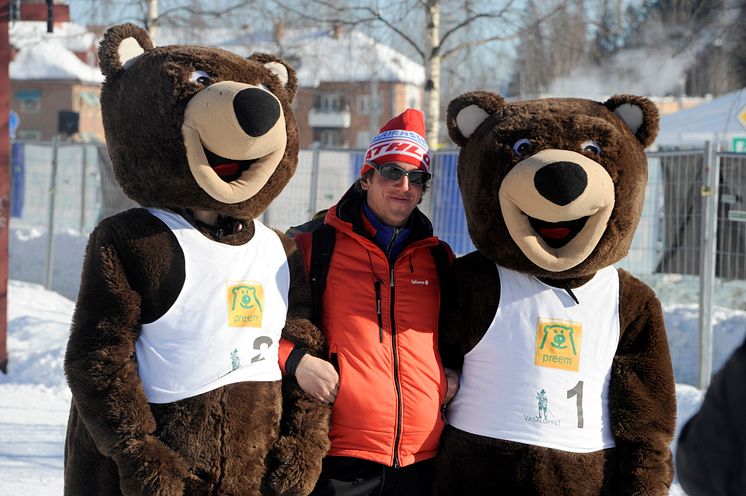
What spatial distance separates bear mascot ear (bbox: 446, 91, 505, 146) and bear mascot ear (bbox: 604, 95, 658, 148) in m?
0.43

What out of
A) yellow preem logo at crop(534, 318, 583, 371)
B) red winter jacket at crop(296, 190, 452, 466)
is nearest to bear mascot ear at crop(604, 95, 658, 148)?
yellow preem logo at crop(534, 318, 583, 371)

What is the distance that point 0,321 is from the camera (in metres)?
7.11

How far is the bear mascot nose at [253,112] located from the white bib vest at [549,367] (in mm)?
1018


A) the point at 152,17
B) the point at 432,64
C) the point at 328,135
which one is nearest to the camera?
the point at 432,64

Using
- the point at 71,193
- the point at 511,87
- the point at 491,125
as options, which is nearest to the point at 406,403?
the point at 491,125

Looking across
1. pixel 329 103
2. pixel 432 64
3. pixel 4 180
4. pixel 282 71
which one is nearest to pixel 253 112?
pixel 282 71

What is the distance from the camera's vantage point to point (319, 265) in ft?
10.4

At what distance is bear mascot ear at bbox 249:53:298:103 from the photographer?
3229 mm

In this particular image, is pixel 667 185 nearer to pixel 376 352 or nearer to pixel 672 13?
pixel 376 352

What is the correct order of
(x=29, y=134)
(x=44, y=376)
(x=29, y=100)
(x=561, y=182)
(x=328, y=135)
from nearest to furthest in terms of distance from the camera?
(x=561, y=182), (x=44, y=376), (x=29, y=134), (x=29, y=100), (x=328, y=135)

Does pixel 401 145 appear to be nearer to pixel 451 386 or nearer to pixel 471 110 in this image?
pixel 471 110

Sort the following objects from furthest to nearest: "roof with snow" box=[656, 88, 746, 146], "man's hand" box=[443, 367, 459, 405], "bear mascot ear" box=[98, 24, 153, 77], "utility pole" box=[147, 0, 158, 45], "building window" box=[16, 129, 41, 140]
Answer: "building window" box=[16, 129, 41, 140] → "roof with snow" box=[656, 88, 746, 146] → "utility pole" box=[147, 0, 158, 45] → "man's hand" box=[443, 367, 459, 405] → "bear mascot ear" box=[98, 24, 153, 77]

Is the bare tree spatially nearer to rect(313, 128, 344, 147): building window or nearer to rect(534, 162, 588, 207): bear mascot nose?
rect(534, 162, 588, 207): bear mascot nose

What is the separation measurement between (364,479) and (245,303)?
782 mm
